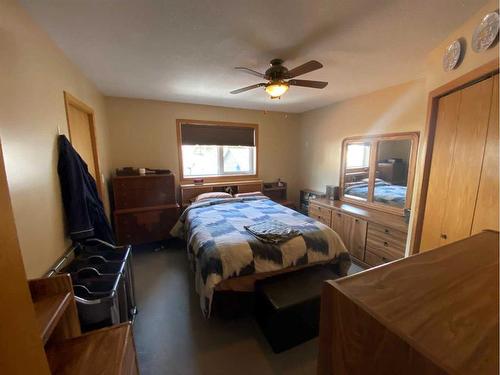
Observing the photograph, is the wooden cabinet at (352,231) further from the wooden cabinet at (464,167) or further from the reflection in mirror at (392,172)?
the wooden cabinet at (464,167)

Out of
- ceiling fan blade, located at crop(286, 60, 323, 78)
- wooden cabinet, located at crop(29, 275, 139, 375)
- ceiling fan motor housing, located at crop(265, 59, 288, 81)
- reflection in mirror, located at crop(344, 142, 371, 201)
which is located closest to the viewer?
wooden cabinet, located at crop(29, 275, 139, 375)

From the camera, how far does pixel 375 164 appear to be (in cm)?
312

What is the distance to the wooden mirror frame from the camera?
8.80ft

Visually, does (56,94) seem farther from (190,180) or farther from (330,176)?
(330,176)

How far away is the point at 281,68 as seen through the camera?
1.98 m

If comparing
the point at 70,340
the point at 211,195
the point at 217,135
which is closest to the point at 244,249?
the point at 70,340

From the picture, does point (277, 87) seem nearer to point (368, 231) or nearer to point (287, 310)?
point (287, 310)

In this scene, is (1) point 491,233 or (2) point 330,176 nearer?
(1) point 491,233

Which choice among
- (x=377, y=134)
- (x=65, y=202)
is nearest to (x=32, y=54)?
(x=65, y=202)

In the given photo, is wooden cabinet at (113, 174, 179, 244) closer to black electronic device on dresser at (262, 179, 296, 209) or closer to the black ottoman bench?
black electronic device on dresser at (262, 179, 296, 209)

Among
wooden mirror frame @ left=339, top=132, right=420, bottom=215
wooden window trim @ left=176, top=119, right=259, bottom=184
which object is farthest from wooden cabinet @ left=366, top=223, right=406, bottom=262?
wooden window trim @ left=176, top=119, right=259, bottom=184

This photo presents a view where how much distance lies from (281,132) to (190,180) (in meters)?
2.19

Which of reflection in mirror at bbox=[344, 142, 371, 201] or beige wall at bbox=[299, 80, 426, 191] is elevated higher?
beige wall at bbox=[299, 80, 426, 191]

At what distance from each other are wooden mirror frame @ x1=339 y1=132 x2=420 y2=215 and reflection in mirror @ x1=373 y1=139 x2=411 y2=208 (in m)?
0.04
